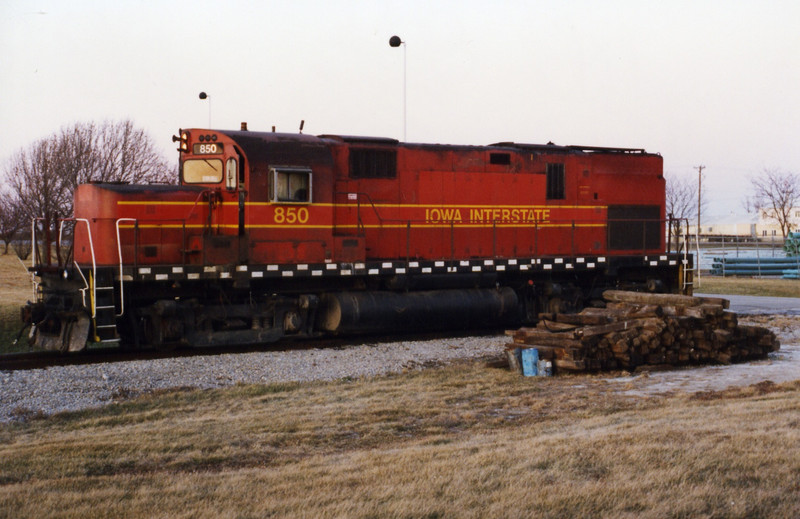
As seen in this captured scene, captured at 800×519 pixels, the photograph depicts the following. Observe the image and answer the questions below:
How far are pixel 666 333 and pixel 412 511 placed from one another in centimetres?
812

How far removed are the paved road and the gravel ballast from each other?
10334 millimetres

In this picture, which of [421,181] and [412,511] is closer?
[412,511]

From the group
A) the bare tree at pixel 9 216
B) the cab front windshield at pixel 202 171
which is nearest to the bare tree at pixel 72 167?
the bare tree at pixel 9 216

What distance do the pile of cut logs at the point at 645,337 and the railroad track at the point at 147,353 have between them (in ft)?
12.6

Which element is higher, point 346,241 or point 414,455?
point 346,241

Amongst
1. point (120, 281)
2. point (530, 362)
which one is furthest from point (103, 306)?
point (530, 362)

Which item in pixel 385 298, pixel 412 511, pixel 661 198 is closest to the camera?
pixel 412 511

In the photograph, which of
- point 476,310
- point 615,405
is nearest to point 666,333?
point 615,405

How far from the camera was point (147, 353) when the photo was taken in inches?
560

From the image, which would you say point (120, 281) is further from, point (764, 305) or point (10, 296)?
point (764, 305)

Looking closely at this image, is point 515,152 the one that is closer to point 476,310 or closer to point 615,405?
point 476,310


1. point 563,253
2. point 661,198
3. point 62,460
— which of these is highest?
point 661,198

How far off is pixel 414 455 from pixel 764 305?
65.8 ft

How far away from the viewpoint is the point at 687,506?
5.74 m
